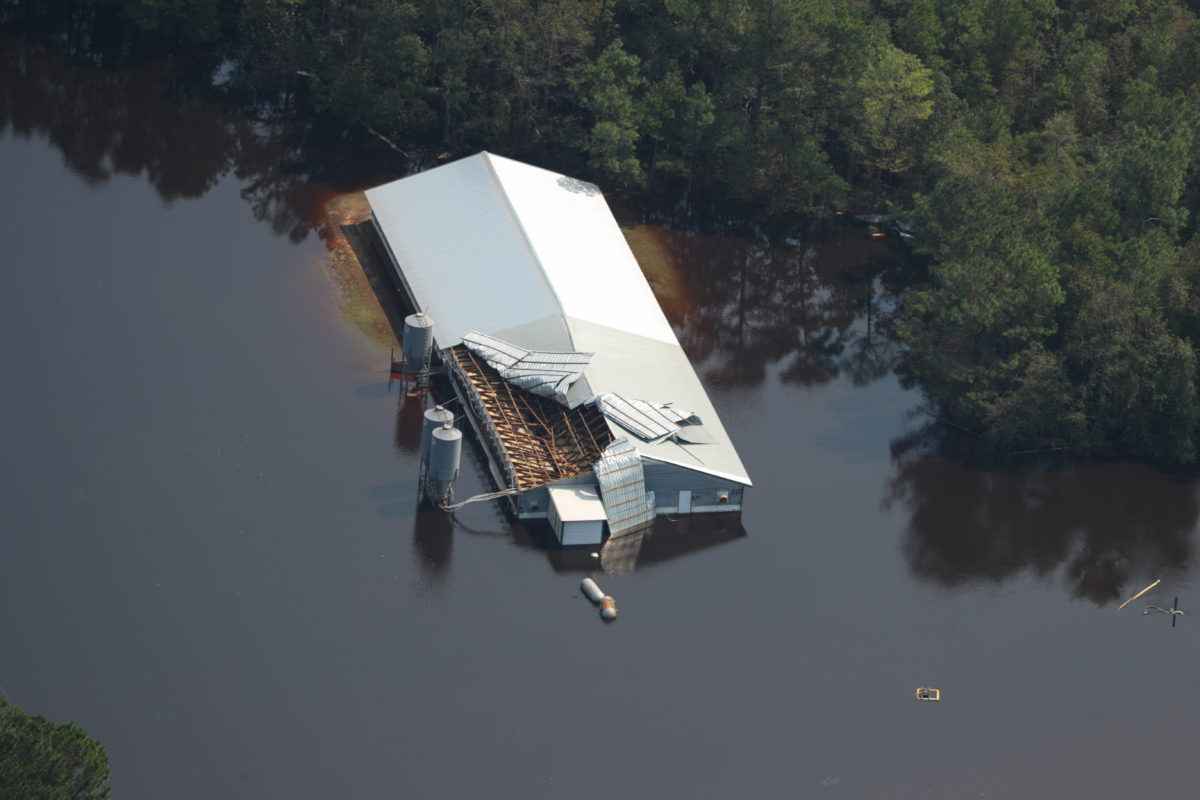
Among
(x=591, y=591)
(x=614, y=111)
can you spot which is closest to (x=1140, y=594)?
(x=591, y=591)

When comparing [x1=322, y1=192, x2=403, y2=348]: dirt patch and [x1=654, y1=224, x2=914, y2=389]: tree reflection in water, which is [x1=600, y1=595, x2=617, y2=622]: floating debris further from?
[x1=322, y1=192, x2=403, y2=348]: dirt patch

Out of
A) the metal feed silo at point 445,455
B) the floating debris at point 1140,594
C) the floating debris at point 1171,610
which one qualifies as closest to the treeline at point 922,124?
the floating debris at point 1140,594

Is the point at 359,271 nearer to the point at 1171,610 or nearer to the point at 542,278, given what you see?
the point at 542,278

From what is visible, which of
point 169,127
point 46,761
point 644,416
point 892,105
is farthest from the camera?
point 169,127

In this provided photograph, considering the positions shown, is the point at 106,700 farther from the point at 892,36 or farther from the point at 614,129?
the point at 892,36

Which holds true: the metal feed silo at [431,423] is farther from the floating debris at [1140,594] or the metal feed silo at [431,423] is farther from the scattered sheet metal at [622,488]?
the floating debris at [1140,594]
